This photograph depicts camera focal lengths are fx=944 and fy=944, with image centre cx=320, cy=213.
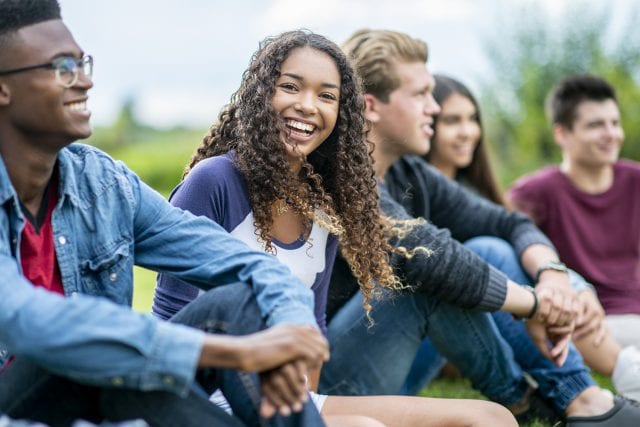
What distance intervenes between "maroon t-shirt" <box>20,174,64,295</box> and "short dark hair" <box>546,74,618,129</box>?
3691mm

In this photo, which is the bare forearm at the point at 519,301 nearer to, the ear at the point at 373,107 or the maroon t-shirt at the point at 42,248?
the ear at the point at 373,107

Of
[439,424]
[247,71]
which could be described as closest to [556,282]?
[439,424]

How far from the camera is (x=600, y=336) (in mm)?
3965

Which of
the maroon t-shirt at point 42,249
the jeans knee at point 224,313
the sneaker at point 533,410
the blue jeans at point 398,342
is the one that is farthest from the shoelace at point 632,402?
the maroon t-shirt at point 42,249

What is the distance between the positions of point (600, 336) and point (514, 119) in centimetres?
672

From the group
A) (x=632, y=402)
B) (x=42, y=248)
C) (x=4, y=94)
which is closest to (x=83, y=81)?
(x=4, y=94)

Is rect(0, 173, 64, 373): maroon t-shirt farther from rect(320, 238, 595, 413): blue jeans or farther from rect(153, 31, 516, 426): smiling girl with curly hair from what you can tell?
rect(320, 238, 595, 413): blue jeans

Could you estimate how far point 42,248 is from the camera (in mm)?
2463

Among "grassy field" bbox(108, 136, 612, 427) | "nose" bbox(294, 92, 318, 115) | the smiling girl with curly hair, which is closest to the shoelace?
the smiling girl with curly hair

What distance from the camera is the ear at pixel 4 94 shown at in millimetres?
2340

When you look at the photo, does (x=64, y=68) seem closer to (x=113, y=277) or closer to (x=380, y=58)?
Answer: (x=113, y=277)

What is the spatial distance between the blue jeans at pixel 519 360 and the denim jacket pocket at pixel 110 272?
173 centimetres

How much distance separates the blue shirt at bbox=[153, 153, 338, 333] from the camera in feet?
9.62

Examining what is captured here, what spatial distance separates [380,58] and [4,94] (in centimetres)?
193
